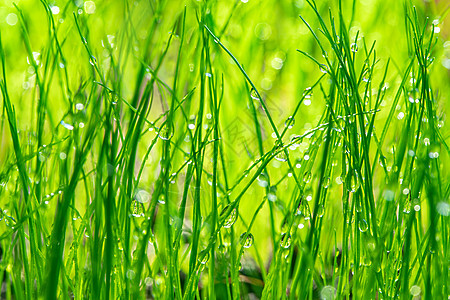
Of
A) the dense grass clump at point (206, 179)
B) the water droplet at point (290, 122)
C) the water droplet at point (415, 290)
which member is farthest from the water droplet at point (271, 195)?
the water droplet at point (415, 290)

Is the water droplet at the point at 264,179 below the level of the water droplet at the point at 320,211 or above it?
above

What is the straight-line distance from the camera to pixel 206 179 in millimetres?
890

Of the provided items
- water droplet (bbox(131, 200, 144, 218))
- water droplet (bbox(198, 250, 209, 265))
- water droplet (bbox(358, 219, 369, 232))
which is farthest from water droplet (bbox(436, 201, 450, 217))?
Result: water droplet (bbox(131, 200, 144, 218))

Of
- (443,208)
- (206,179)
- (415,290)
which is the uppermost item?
(206,179)

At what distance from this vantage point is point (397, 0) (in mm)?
1181

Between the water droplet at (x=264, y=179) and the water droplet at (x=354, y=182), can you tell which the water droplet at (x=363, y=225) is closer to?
the water droplet at (x=354, y=182)

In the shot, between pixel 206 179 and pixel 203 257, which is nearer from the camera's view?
pixel 203 257

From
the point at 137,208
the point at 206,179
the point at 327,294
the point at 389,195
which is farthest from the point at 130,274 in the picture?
the point at 389,195

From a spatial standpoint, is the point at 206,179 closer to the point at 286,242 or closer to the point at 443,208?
the point at 286,242

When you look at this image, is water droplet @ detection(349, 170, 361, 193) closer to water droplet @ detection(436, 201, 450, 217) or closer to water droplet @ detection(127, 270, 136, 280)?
water droplet @ detection(436, 201, 450, 217)

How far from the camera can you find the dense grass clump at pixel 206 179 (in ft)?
2.43

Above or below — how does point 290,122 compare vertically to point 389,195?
above

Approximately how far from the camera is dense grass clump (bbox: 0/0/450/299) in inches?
29.2

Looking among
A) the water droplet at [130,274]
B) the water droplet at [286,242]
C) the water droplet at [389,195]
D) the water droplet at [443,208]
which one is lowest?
the water droplet at [130,274]
